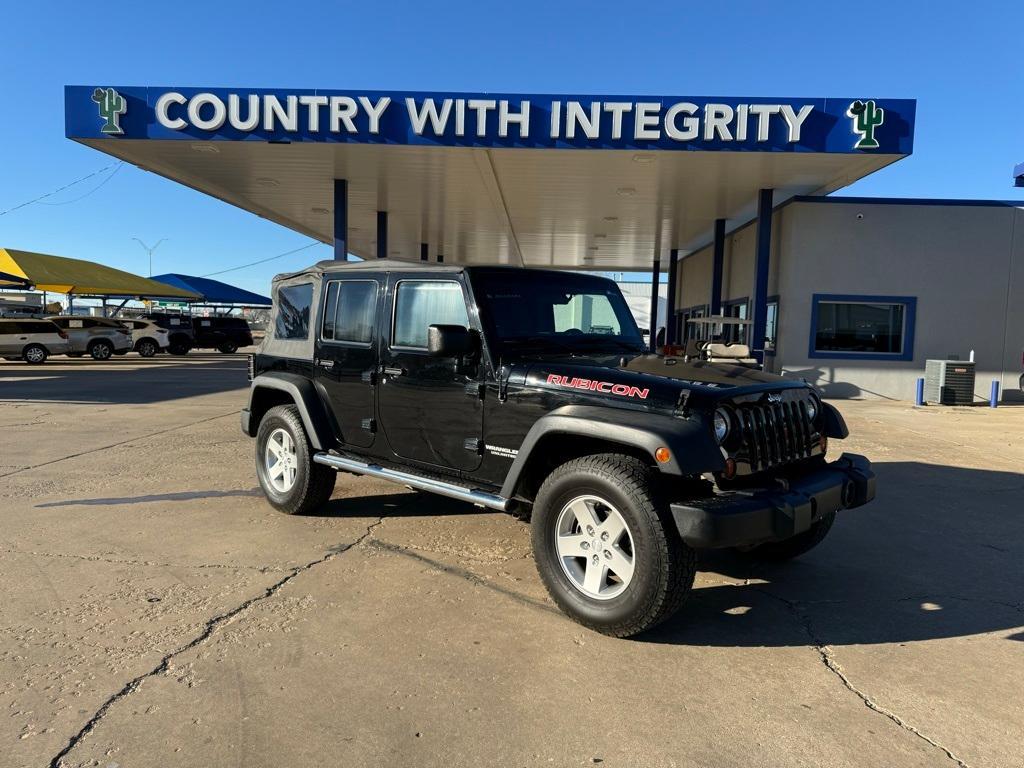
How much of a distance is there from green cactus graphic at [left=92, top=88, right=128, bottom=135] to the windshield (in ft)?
36.3

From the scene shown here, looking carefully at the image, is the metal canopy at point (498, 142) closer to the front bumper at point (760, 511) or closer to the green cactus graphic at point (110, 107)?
the green cactus graphic at point (110, 107)

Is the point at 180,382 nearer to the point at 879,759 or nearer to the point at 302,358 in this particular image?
the point at 302,358

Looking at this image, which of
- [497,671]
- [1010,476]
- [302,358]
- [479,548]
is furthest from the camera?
[1010,476]

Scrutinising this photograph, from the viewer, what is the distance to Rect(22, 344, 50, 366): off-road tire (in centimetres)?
2252

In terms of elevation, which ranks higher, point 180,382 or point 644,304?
point 644,304

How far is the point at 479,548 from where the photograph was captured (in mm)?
4754

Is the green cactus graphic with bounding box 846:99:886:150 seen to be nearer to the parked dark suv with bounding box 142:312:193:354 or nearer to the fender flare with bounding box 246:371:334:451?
the fender flare with bounding box 246:371:334:451

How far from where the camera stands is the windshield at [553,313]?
4266 millimetres

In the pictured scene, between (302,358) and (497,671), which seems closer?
(497,671)

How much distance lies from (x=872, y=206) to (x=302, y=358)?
13929 millimetres

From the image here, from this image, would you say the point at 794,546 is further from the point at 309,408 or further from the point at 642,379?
the point at 309,408

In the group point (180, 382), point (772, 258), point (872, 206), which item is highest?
point (872, 206)

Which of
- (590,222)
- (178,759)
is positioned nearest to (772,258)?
(590,222)

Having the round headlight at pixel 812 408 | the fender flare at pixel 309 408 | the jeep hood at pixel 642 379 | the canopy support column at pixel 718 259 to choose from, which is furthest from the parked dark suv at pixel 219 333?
the round headlight at pixel 812 408
